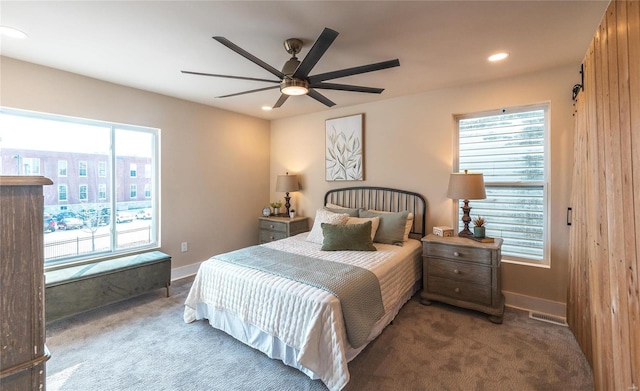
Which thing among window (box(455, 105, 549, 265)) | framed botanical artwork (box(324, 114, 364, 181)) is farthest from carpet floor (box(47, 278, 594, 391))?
framed botanical artwork (box(324, 114, 364, 181))

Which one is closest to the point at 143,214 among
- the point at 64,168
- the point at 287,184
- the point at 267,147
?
the point at 64,168

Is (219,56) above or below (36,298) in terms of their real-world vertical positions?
above

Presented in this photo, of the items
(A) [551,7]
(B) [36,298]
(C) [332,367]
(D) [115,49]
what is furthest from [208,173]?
(A) [551,7]

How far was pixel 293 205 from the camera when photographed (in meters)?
4.84

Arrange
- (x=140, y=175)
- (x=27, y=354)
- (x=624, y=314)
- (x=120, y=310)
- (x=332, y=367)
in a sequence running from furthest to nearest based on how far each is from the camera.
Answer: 1. (x=140, y=175)
2. (x=120, y=310)
3. (x=332, y=367)
4. (x=624, y=314)
5. (x=27, y=354)

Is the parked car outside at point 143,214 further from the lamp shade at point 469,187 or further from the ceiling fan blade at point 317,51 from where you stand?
the lamp shade at point 469,187

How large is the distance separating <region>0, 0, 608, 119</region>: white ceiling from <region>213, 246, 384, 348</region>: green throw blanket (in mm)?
1844

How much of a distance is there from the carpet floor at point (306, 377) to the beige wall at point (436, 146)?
74 cm

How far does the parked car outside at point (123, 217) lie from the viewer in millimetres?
3375

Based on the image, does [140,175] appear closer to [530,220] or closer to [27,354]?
[27,354]

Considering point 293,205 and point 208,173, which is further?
point 293,205

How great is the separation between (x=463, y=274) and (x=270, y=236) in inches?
109

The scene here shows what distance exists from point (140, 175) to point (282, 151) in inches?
86.2

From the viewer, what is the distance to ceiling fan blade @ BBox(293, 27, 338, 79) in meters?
1.54
